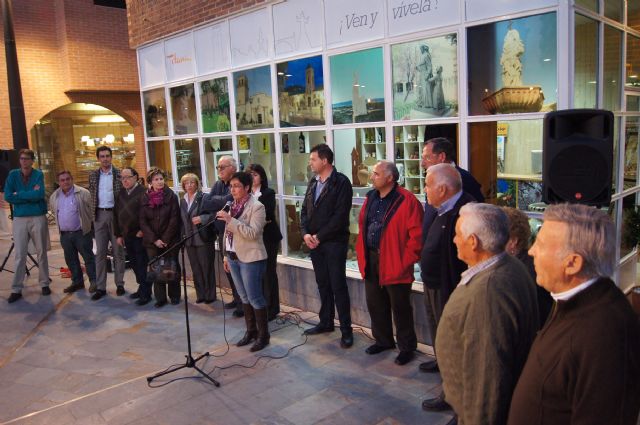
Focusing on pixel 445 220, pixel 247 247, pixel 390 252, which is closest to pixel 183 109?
pixel 247 247

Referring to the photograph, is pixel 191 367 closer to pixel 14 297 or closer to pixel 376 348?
pixel 376 348

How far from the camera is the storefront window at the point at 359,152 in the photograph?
19.3 feet

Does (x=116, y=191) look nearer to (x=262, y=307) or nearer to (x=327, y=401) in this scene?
(x=262, y=307)

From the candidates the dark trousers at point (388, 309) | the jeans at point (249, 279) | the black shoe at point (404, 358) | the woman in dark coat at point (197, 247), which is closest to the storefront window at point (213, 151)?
the woman in dark coat at point (197, 247)

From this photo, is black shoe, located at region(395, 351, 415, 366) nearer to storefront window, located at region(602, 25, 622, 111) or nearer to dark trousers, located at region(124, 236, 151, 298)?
storefront window, located at region(602, 25, 622, 111)

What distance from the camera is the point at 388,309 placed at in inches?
203

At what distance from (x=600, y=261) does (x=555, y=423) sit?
2.04 ft

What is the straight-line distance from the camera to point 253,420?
4.14 metres

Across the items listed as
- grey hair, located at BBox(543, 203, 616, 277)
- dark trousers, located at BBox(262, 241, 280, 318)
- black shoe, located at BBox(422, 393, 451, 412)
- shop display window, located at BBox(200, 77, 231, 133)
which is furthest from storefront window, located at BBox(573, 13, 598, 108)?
shop display window, located at BBox(200, 77, 231, 133)

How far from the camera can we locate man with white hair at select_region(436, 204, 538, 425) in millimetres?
2414

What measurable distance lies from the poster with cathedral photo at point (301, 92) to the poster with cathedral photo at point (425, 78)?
109cm

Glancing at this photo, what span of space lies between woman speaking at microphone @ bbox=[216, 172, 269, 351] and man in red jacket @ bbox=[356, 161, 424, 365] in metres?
1.01

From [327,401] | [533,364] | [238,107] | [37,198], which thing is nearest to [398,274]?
[327,401]

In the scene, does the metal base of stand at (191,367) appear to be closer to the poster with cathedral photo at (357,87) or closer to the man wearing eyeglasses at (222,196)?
the man wearing eyeglasses at (222,196)
